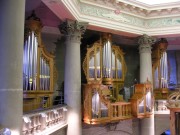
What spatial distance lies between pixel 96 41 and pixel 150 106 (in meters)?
3.55

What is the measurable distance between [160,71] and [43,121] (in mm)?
7400

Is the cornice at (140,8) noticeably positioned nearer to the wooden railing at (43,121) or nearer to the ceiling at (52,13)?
the ceiling at (52,13)

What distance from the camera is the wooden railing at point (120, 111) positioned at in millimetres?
9190

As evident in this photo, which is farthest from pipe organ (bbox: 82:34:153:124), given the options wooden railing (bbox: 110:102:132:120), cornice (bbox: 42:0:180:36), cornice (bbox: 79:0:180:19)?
cornice (bbox: 79:0:180:19)

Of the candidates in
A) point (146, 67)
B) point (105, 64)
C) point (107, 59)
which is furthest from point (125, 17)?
point (146, 67)

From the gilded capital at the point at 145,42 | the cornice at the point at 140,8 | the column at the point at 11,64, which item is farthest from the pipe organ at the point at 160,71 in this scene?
the column at the point at 11,64

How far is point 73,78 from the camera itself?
845cm

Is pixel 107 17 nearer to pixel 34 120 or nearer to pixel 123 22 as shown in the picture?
pixel 123 22

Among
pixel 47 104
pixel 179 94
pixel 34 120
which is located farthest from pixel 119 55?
pixel 34 120

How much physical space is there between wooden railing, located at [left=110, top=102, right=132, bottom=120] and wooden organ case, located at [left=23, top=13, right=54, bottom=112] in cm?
243

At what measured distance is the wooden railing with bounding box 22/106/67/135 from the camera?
507 cm

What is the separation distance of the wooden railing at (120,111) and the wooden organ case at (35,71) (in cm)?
243

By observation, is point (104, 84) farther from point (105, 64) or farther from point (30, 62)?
point (30, 62)

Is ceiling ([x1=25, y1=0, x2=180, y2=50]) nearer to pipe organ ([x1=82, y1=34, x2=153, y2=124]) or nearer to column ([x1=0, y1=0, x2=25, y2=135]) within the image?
pipe organ ([x1=82, y1=34, x2=153, y2=124])
